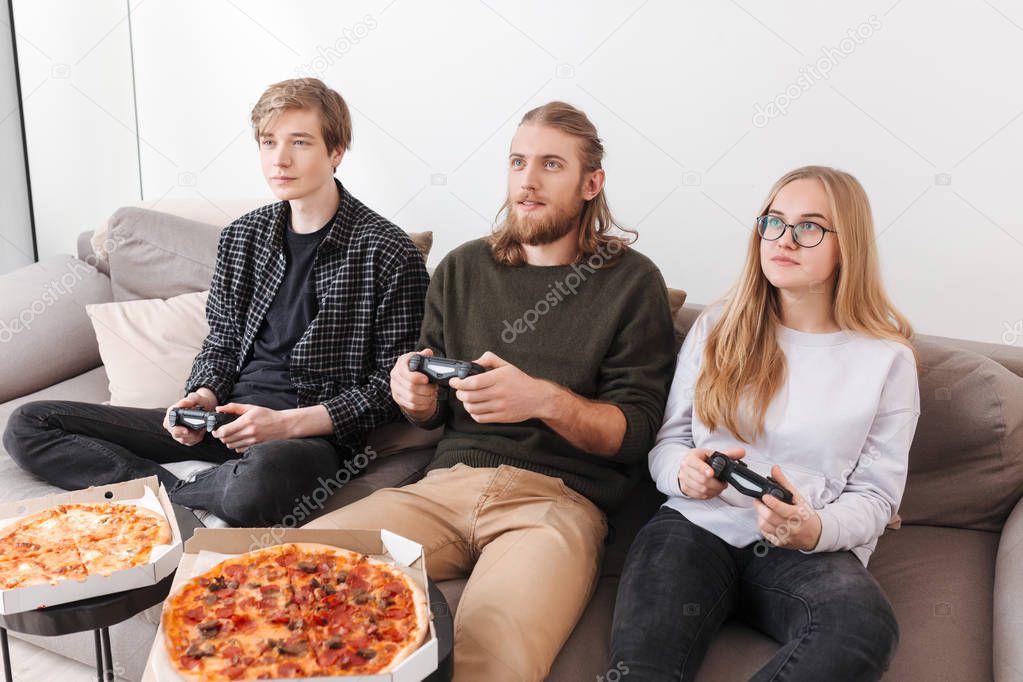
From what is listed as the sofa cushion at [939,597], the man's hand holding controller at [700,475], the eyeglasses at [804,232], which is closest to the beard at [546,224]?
the eyeglasses at [804,232]

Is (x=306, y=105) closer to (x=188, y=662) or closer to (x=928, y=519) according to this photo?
(x=188, y=662)

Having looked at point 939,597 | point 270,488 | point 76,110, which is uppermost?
point 76,110

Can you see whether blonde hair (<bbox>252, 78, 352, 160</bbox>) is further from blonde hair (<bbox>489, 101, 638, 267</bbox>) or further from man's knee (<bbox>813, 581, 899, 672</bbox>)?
man's knee (<bbox>813, 581, 899, 672</bbox>)

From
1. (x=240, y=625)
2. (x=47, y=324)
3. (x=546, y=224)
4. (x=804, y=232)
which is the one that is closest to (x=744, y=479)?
(x=804, y=232)

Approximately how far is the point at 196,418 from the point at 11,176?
2.15m

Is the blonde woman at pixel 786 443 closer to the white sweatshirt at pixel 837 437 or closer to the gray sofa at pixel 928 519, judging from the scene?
the white sweatshirt at pixel 837 437

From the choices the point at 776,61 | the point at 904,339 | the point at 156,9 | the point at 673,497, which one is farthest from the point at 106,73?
the point at 904,339

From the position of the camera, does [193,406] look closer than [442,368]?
No

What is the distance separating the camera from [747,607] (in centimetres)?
162

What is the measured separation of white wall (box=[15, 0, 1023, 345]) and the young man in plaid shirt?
0.68 meters

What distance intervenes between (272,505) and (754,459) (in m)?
0.94

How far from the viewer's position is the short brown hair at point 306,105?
83.0 inches

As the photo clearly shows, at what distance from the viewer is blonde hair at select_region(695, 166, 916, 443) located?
1.65m

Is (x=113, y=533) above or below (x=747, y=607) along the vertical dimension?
above
